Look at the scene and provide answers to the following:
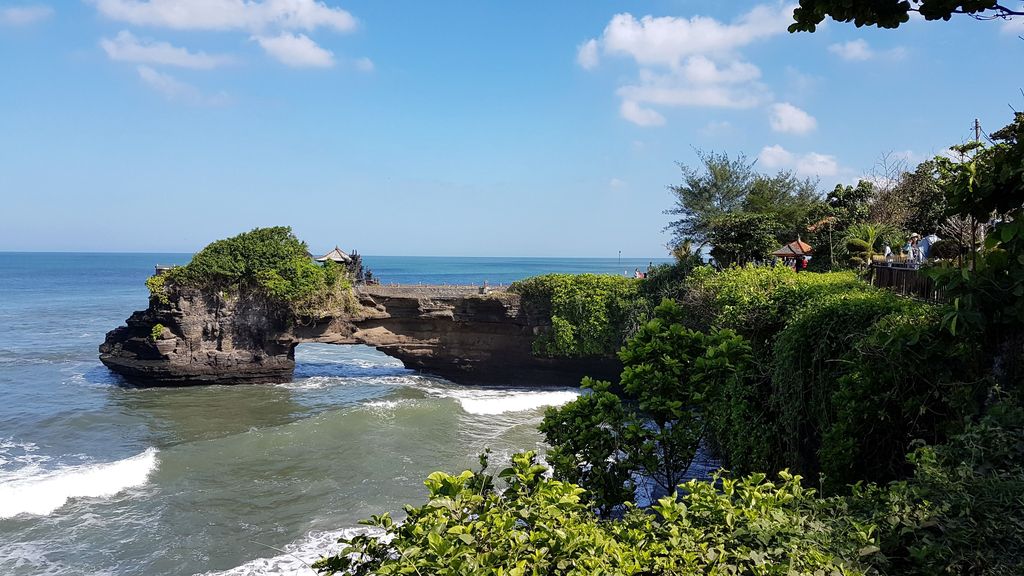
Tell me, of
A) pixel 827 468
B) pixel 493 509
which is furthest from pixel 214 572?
pixel 827 468

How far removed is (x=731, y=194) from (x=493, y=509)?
1124 inches

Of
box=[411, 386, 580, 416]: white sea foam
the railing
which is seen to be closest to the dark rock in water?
box=[411, 386, 580, 416]: white sea foam

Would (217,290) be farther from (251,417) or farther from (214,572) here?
(214,572)

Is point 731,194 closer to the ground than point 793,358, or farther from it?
farther from it

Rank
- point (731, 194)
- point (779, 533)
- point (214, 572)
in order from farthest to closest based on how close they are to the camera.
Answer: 1. point (731, 194)
2. point (214, 572)
3. point (779, 533)

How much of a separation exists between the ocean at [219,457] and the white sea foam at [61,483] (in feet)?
0.13

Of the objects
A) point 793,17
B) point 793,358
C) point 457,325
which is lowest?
point 457,325

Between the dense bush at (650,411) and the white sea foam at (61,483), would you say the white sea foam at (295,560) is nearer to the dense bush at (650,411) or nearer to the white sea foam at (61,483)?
the dense bush at (650,411)

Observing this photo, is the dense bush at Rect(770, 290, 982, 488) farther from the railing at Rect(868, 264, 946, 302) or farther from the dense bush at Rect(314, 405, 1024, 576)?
the dense bush at Rect(314, 405, 1024, 576)

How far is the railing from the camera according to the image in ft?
23.2

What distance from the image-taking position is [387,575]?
3074mm

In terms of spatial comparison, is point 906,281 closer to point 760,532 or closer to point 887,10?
point 887,10

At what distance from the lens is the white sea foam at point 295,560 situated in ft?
32.0

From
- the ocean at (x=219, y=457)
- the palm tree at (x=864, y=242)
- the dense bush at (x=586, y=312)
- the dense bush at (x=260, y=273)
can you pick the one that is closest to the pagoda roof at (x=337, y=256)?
the dense bush at (x=260, y=273)
